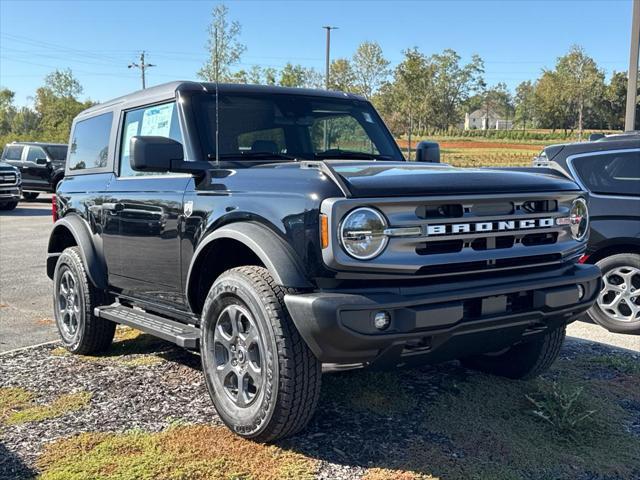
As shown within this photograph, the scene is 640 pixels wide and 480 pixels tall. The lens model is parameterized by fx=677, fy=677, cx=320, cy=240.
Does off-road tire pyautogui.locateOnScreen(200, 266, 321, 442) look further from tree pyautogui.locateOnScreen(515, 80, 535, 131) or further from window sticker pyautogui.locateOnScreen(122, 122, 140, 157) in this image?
tree pyautogui.locateOnScreen(515, 80, 535, 131)

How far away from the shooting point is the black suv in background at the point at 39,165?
21.6 m

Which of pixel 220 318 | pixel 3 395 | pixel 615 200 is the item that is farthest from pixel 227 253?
pixel 615 200

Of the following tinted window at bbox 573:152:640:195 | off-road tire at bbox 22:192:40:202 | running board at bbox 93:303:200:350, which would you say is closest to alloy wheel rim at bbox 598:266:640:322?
tinted window at bbox 573:152:640:195

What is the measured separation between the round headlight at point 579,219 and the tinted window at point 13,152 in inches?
845

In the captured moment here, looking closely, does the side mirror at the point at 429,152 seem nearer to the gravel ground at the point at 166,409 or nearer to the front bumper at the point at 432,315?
the gravel ground at the point at 166,409

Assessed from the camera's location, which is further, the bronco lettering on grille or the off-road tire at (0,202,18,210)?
the off-road tire at (0,202,18,210)

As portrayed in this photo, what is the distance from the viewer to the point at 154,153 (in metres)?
3.82

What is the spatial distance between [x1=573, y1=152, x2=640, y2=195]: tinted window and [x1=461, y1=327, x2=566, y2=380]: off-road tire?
99.1 inches

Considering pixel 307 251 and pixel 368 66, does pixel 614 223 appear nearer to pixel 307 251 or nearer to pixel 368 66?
pixel 307 251

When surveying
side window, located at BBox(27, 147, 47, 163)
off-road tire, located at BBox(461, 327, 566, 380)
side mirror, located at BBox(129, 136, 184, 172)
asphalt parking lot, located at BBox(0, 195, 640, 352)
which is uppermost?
side window, located at BBox(27, 147, 47, 163)

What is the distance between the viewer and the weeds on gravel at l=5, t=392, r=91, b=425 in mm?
3945

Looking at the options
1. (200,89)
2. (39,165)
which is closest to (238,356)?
(200,89)

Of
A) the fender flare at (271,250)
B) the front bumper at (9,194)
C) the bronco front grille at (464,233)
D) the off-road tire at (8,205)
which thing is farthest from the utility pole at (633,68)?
the off-road tire at (8,205)

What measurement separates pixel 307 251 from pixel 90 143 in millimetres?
3302
